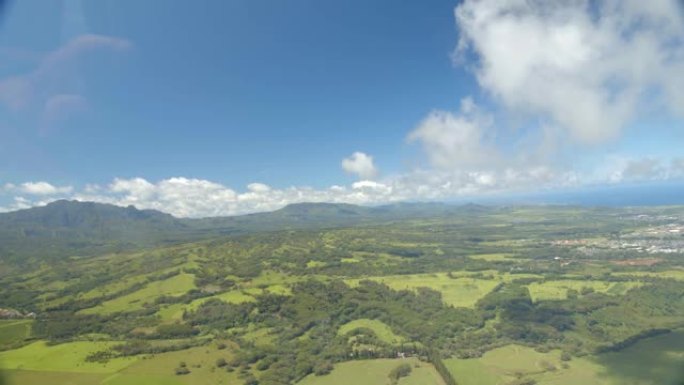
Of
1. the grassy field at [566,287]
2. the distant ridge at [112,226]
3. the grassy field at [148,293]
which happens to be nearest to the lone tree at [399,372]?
the grassy field at [566,287]

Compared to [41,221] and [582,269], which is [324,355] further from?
[41,221]

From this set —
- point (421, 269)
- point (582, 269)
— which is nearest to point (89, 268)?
point (421, 269)

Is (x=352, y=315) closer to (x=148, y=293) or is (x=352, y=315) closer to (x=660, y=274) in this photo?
(x=148, y=293)

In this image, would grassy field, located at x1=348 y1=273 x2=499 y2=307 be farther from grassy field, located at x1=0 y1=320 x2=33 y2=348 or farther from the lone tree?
grassy field, located at x1=0 y1=320 x2=33 y2=348

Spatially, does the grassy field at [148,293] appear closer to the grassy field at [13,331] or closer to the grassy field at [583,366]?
the grassy field at [13,331]

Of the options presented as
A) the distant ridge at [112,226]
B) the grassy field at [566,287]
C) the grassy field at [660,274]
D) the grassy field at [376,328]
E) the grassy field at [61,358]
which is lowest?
the grassy field at [376,328]
